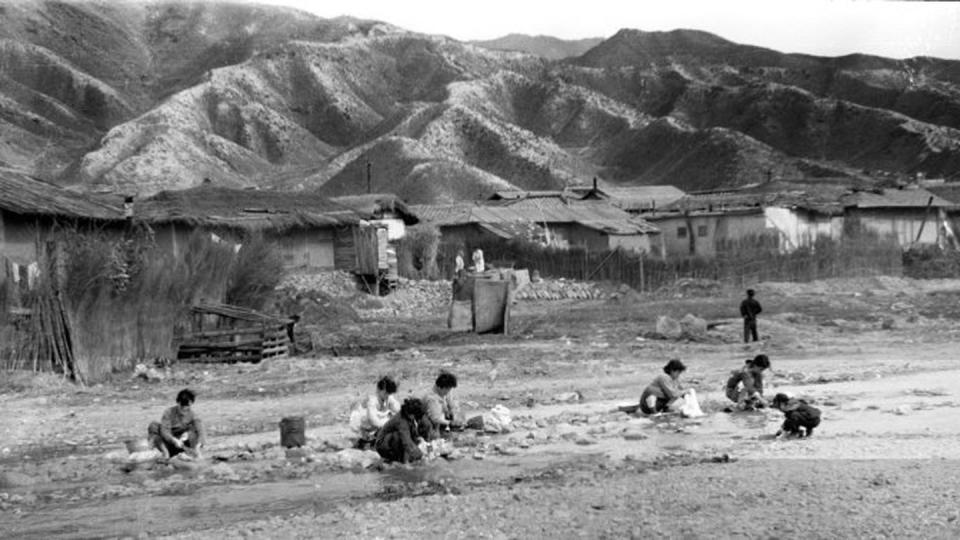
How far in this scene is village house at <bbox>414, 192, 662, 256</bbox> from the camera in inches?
2016

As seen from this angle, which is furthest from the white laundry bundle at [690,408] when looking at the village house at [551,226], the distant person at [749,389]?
the village house at [551,226]

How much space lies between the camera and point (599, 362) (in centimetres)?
2231

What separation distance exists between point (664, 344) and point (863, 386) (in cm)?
711

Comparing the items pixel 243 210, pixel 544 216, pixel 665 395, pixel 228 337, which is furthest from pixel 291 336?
pixel 544 216

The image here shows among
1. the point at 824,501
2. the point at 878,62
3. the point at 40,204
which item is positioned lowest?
the point at 824,501

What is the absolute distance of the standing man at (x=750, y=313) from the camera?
24.2 metres

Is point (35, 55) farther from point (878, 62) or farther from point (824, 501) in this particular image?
point (824, 501)

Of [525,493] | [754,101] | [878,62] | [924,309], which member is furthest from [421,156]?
[525,493]

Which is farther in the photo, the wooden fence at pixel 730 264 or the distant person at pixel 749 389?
the wooden fence at pixel 730 264

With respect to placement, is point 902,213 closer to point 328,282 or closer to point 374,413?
point 328,282

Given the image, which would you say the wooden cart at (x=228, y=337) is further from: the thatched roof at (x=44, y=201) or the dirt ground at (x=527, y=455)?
the thatched roof at (x=44, y=201)

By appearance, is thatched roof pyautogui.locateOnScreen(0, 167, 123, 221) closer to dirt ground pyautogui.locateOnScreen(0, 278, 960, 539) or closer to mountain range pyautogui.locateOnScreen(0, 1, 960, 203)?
dirt ground pyautogui.locateOnScreen(0, 278, 960, 539)

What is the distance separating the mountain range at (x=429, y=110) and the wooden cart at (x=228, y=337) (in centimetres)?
5989

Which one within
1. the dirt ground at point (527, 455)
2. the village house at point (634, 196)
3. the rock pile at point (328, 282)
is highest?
the village house at point (634, 196)
